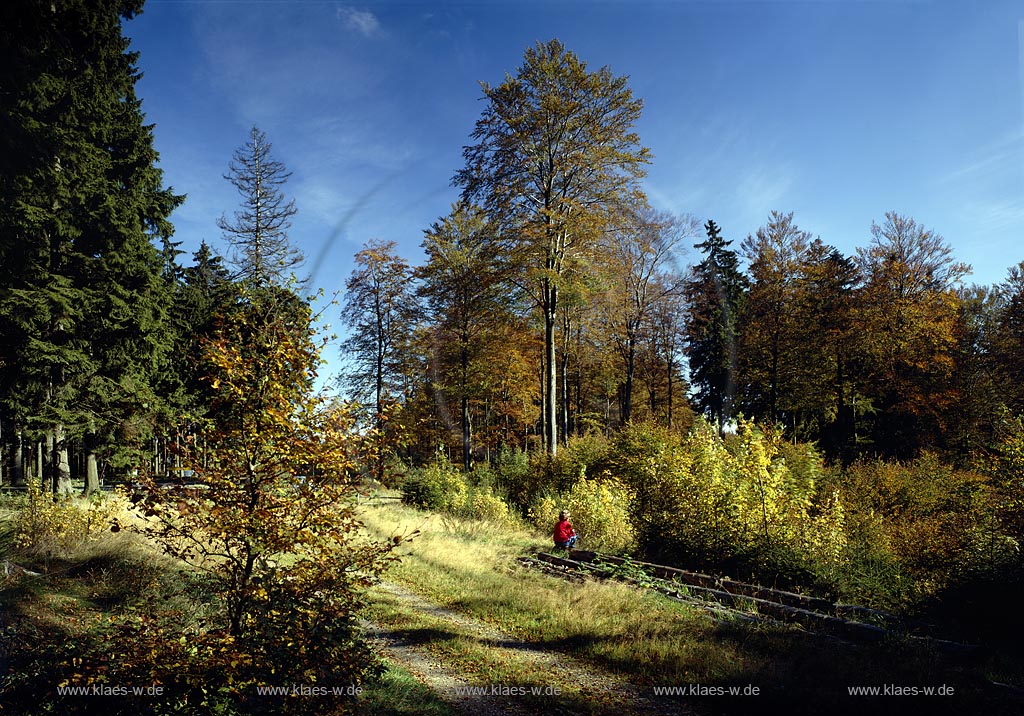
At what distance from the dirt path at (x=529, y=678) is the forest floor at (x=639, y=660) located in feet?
0.06

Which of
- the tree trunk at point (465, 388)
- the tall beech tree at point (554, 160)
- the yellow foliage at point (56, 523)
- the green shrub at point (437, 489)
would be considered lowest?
the green shrub at point (437, 489)

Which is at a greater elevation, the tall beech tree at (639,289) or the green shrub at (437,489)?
the tall beech tree at (639,289)

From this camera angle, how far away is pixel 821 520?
1104 centimetres

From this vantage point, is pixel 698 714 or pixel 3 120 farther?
pixel 3 120

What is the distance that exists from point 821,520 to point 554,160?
14457 millimetres

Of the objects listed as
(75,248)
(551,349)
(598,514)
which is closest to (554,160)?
(551,349)

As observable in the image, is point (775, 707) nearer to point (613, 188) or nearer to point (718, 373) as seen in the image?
point (613, 188)

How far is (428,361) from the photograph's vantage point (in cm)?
3119

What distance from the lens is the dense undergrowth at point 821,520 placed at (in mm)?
8828

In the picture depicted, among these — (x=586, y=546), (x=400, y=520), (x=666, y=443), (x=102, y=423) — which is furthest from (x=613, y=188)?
(x=102, y=423)

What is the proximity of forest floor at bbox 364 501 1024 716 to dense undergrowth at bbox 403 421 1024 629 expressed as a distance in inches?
93.3

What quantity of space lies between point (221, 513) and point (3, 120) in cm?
1954

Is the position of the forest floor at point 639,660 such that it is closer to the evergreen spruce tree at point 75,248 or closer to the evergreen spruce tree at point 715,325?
the evergreen spruce tree at point 75,248

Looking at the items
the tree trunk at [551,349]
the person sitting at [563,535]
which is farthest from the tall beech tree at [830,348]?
the person sitting at [563,535]
